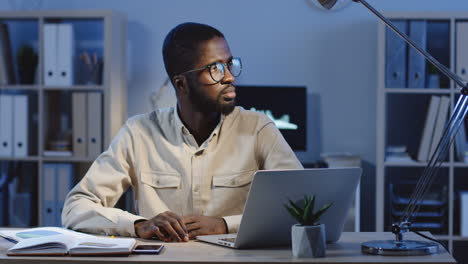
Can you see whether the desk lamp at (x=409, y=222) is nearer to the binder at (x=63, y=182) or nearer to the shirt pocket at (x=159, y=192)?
the shirt pocket at (x=159, y=192)

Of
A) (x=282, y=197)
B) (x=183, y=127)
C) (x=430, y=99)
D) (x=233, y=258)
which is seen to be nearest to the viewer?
(x=233, y=258)

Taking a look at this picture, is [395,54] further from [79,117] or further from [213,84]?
[213,84]

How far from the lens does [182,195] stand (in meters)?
2.27

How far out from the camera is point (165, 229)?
1877 millimetres

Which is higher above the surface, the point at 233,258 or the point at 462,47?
the point at 462,47

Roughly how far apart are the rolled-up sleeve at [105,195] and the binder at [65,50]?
1.98m

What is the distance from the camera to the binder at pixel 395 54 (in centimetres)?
402

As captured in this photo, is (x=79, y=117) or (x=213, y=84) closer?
(x=213, y=84)

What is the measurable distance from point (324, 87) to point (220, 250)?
110 inches

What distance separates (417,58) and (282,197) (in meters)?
2.56

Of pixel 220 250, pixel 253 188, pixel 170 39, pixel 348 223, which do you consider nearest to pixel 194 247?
pixel 220 250

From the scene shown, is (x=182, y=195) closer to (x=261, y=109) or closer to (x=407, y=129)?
→ (x=261, y=109)

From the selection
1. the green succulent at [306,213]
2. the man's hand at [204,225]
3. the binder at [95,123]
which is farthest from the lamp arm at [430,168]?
the binder at [95,123]

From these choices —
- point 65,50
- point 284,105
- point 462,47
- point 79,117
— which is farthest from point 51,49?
point 462,47
